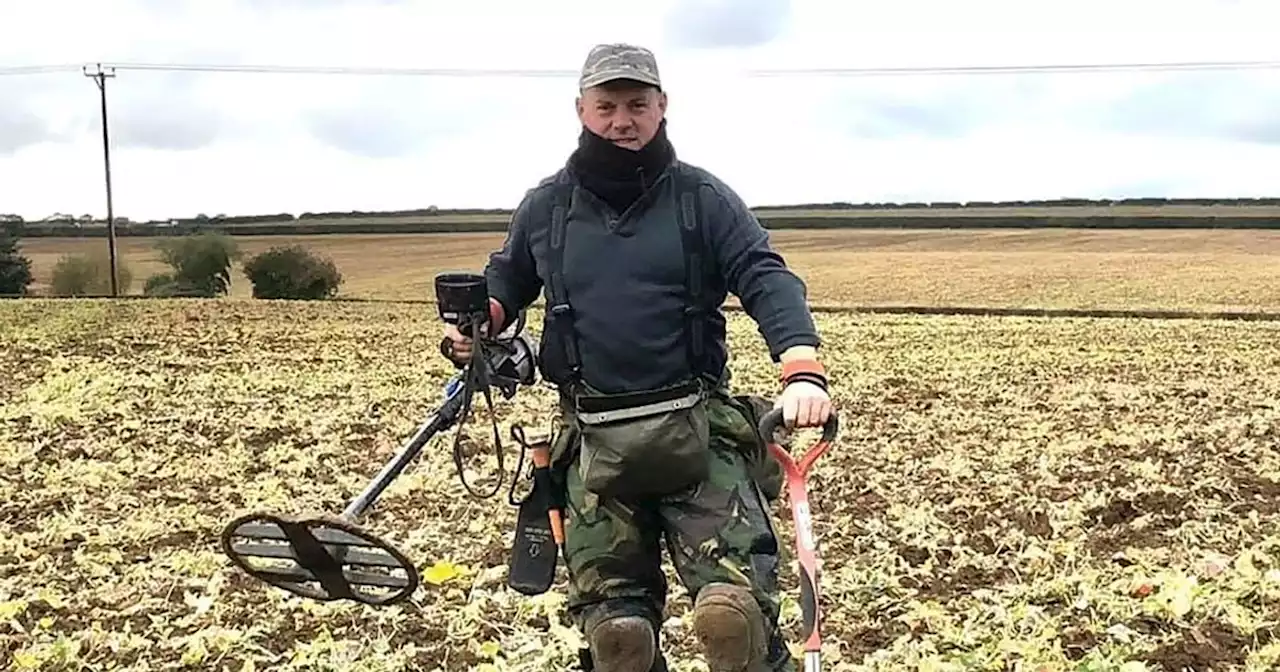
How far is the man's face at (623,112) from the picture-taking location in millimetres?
4152

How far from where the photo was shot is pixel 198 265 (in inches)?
2383

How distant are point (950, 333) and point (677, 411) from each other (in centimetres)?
2513

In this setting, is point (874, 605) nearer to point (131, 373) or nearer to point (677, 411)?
point (677, 411)

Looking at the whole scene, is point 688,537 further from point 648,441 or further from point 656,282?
point 656,282

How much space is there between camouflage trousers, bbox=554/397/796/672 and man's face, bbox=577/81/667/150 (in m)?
0.85

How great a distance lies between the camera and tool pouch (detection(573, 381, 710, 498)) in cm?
414

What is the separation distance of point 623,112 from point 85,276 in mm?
57596

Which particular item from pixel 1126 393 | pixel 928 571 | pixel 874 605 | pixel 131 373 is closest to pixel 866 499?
pixel 928 571

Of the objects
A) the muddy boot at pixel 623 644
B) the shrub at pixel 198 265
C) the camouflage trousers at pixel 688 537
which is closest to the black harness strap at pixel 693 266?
the camouflage trousers at pixel 688 537

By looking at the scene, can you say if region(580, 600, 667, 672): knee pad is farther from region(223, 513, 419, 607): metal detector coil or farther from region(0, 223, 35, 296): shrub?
region(0, 223, 35, 296): shrub

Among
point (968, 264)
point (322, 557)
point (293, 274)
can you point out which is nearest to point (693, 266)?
point (322, 557)

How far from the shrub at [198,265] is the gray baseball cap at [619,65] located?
192 ft

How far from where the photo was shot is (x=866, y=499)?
33.6 feet

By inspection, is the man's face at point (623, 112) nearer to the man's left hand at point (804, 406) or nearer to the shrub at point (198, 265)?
the man's left hand at point (804, 406)
